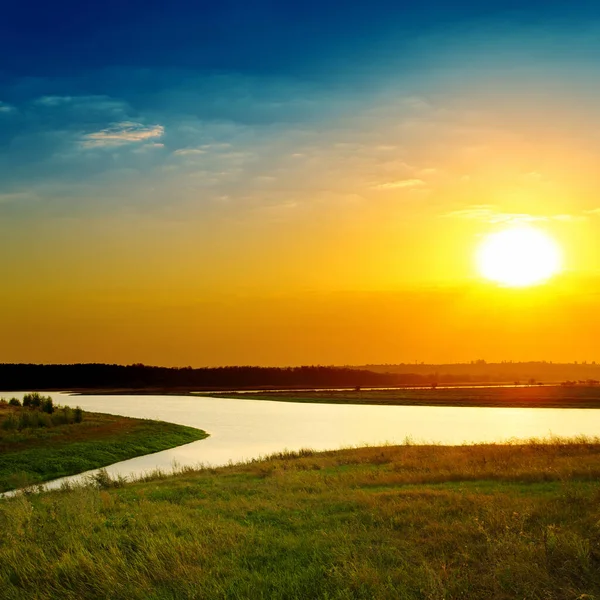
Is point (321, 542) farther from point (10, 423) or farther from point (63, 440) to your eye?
point (10, 423)

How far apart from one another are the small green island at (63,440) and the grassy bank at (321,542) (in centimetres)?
1828

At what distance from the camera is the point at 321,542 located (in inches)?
496

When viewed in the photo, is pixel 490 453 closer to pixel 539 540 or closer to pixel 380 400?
pixel 539 540

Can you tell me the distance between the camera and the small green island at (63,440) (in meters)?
36.1

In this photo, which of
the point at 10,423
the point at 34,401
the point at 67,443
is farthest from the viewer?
the point at 34,401

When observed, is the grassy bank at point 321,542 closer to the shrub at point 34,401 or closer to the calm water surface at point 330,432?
the calm water surface at point 330,432

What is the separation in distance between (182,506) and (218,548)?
6213mm

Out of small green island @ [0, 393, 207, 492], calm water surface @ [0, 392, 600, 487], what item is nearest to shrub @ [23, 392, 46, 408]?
small green island @ [0, 393, 207, 492]

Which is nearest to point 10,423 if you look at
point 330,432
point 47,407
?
point 47,407

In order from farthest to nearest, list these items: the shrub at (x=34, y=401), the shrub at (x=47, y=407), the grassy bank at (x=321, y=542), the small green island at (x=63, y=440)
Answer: the shrub at (x=34, y=401) < the shrub at (x=47, y=407) < the small green island at (x=63, y=440) < the grassy bank at (x=321, y=542)

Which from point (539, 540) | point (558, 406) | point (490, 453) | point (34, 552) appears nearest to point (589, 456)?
point (490, 453)

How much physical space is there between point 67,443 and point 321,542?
35.4 m

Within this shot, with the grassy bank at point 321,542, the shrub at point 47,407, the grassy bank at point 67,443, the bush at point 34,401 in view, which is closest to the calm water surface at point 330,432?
the grassy bank at point 67,443

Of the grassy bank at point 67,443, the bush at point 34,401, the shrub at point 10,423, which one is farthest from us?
the bush at point 34,401
